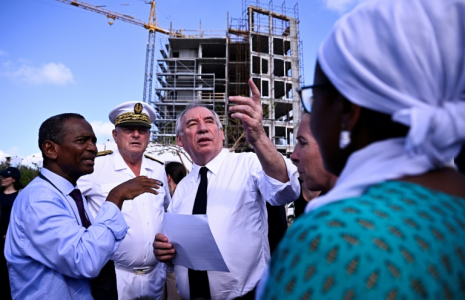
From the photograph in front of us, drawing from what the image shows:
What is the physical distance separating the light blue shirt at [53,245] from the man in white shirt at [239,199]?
1.82 ft

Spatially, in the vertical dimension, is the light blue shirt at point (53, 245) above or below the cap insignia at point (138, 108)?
below

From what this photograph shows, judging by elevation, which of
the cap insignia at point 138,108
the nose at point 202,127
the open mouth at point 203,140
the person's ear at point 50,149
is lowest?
the person's ear at point 50,149

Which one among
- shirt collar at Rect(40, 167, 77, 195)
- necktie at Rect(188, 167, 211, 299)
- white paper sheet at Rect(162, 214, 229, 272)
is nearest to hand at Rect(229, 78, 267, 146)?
white paper sheet at Rect(162, 214, 229, 272)

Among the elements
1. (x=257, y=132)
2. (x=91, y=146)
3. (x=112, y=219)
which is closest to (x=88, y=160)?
(x=91, y=146)

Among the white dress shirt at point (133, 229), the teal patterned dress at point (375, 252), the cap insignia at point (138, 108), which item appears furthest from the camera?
the cap insignia at point (138, 108)

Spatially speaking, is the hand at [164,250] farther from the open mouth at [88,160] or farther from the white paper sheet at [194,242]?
the open mouth at [88,160]

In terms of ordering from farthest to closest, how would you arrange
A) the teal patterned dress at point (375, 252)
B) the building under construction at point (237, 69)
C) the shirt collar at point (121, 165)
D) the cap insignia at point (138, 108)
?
the building under construction at point (237, 69) < the cap insignia at point (138, 108) < the shirt collar at point (121, 165) < the teal patterned dress at point (375, 252)

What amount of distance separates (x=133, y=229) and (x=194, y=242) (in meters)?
1.14

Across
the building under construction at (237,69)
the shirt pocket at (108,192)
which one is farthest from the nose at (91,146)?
the building under construction at (237,69)

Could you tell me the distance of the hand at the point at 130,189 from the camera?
226 centimetres

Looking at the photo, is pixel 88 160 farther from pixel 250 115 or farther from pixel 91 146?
pixel 250 115

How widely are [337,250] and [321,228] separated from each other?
5 cm

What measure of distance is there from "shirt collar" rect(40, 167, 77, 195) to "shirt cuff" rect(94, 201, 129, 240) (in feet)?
1.12

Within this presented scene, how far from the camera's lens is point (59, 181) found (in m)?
2.30
